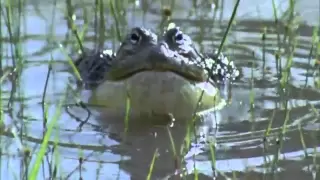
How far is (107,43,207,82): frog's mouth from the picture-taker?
155 inches

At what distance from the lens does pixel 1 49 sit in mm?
4855

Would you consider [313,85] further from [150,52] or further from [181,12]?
[181,12]

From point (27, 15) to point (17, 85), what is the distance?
6.54ft

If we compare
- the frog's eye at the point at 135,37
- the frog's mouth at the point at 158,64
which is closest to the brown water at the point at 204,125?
the frog's mouth at the point at 158,64

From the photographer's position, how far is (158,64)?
12.9 feet

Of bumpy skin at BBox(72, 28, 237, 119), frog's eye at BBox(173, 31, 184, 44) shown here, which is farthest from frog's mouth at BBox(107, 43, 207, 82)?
frog's eye at BBox(173, 31, 184, 44)

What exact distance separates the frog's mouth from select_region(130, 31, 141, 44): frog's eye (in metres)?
0.10

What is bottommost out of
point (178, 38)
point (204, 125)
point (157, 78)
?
point (204, 125)

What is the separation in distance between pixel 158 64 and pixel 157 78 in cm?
10

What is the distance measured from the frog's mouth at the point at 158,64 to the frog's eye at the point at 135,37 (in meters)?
0.10

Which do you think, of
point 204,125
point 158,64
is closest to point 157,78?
point 158,64

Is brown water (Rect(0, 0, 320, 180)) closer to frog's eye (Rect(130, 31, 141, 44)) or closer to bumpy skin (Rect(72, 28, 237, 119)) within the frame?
bumpy skin (Rect(72, 28, 237, 119))

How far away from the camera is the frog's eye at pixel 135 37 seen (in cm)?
419

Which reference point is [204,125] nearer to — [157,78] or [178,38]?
[157,78]
